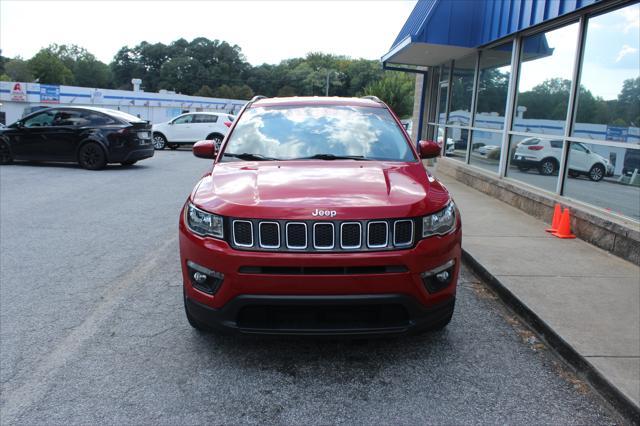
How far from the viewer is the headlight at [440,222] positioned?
3.28m

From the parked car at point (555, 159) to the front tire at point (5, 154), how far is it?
1280 centimetres

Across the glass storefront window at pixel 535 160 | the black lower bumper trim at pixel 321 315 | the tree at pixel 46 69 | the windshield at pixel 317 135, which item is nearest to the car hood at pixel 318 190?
the windshield at pixel 317 135

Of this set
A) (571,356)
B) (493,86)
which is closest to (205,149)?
(571,356)

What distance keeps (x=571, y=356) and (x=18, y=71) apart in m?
129

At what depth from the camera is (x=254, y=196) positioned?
3299mm

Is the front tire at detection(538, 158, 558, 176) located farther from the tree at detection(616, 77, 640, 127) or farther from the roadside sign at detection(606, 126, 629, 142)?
the tree at detection(616, 77, 640, 127)

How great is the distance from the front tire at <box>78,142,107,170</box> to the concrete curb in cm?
1121

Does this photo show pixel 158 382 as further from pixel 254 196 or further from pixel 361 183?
pixel 361 183

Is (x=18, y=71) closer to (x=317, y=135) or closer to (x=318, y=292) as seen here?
(x=317, y=135)

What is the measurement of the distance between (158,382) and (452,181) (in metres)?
10.7

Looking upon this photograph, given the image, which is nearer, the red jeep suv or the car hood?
the red jeep suv

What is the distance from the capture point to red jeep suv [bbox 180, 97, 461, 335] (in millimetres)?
3051

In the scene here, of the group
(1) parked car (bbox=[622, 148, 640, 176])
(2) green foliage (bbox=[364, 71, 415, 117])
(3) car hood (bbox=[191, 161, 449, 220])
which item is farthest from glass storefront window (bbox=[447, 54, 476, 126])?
(2) green foliage (bbox=[364, 71, 415, 117])

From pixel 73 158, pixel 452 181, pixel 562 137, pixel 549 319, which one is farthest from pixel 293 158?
pixel 73 158
